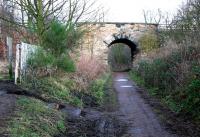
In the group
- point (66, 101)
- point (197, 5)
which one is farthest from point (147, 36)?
point (66, 101)

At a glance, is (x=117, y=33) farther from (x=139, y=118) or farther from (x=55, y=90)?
(x=139, y=118)

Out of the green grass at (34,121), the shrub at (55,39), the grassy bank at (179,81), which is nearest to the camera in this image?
the green grass at (34,121)

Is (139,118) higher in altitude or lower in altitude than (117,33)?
lower

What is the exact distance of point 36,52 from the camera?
14.9 m

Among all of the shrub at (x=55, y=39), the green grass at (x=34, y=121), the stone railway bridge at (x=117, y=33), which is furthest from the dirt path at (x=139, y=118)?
the stone railway bridge at (x=117, y=33)

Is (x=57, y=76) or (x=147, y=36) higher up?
(x=147, y=36)

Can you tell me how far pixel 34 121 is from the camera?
8.50 meters

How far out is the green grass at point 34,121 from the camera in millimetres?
7656

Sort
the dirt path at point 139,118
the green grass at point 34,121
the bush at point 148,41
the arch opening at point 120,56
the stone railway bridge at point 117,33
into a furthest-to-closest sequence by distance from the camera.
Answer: the arch opening at point 120,56 < the stone railway bridge at point 117,33 < the bush at point 148,41 < the dirt path at point 139,118 < the green grass at point 34,121

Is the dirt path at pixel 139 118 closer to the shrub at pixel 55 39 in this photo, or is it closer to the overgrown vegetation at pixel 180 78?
the overgrown vegetation at pixel 180 78

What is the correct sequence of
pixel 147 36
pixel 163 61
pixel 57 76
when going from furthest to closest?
pixel 147 36 → pixel 163 61 → pixel 57 76

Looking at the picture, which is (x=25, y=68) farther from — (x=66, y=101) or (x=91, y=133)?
(x=91, y=133)

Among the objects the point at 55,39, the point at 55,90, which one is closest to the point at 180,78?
the point at 55,90

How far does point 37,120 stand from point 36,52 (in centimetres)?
653
